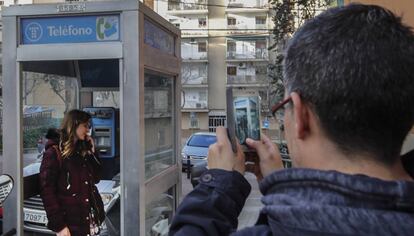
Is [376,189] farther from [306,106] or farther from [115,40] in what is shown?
[115,40]

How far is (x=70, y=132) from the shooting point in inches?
147

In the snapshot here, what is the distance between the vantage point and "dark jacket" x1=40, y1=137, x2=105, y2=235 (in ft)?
11.5

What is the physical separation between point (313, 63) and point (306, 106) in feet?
0.27

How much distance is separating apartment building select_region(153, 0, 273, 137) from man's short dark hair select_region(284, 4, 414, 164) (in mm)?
37390

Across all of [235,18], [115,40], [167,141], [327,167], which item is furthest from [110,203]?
[235,18]

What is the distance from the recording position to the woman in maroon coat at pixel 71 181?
352 cm

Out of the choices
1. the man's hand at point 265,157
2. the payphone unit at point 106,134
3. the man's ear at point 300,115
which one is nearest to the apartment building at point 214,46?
the payphone unit at point 106,134

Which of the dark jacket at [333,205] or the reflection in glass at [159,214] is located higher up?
the dark jacket at [333,205]

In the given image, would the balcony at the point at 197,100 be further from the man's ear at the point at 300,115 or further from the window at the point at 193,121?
the man's ear at the point at 300,115

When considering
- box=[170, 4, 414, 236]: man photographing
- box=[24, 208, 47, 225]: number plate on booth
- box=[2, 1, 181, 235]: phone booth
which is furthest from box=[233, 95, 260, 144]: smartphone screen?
box=[24, 208, 47, 225]: number plate on booth

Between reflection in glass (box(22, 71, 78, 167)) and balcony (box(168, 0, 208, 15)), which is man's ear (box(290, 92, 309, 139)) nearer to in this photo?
reflection in glass (box(22, 71, 78, 167))

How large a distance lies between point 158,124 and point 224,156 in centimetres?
317

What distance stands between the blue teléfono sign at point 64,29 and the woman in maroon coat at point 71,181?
631 mm

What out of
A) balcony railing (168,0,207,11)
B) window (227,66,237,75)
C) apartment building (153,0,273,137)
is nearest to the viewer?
balcony railing (168,0,207,11)
